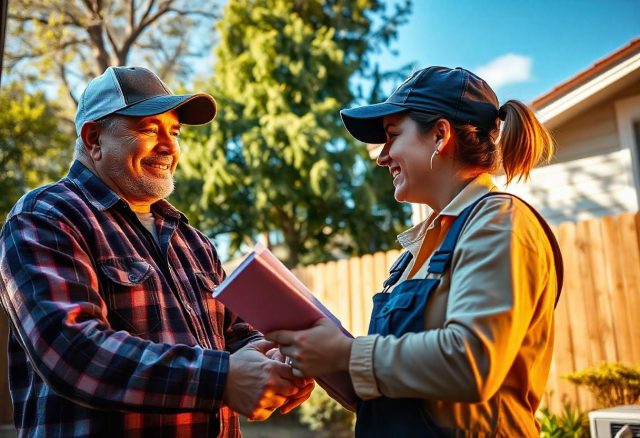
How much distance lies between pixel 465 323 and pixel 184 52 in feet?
58.9

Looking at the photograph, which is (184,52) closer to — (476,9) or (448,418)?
(448,418)

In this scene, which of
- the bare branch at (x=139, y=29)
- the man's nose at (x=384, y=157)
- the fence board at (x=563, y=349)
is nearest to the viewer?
the man's nose at (x=384, y=157)

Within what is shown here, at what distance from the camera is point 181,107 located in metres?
2.61

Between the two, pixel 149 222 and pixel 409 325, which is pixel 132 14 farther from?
pixel 409 325

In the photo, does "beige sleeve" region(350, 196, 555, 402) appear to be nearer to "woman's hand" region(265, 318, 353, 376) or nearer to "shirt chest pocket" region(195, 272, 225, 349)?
"woman's hand" region(265, 318, 353, 376)

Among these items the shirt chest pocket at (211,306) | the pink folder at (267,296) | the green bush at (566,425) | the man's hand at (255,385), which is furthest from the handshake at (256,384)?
the green bush at (566,425)

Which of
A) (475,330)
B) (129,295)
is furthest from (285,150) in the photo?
(475,330)

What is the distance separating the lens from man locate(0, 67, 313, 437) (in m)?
1.84

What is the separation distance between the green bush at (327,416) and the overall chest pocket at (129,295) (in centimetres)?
582

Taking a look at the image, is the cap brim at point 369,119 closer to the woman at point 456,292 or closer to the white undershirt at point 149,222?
the woman at point 456,292

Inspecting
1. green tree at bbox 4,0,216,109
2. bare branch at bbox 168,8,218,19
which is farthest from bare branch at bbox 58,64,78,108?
bare branch at bbox 168,8,218,19

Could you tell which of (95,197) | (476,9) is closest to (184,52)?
(95,197)

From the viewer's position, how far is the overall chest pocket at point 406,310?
1.65 metres

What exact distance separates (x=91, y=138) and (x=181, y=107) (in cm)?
37
